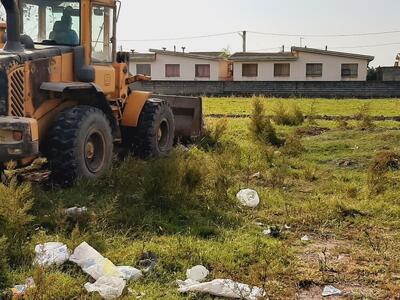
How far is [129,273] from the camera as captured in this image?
15.1 feet

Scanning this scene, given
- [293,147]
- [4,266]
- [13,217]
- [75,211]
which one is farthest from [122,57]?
[4,266]

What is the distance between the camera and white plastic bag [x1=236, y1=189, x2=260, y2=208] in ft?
23.3

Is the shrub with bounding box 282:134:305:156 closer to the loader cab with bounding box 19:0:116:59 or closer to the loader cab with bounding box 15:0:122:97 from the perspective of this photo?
the loader cab with bounding box 15:0:122:97

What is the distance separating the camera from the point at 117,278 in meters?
4.37

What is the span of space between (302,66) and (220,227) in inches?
1785

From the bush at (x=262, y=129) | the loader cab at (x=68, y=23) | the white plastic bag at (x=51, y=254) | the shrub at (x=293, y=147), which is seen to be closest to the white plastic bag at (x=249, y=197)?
the white plastic bag at (x=51, y=254)

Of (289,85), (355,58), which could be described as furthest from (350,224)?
(355,58)

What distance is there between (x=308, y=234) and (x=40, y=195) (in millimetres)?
3137

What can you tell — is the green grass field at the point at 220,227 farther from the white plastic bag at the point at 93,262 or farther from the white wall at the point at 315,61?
the white wall at the point at 315,61

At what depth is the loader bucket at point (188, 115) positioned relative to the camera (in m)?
12.2

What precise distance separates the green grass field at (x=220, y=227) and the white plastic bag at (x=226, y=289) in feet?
0.34

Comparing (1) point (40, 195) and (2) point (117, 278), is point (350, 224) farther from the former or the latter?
(1) point (40, 195)

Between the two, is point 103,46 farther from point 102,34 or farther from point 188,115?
point 188,115

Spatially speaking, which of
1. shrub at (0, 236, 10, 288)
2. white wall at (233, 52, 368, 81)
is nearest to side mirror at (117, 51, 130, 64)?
shrub at (0, 236, 10, 288)
